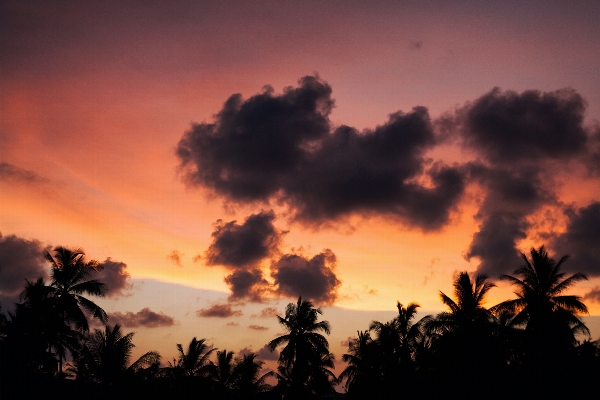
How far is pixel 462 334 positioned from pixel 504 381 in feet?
15.9

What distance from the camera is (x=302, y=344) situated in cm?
5175

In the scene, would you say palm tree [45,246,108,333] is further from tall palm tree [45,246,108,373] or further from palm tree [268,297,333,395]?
palm tree [268,297,333,395]

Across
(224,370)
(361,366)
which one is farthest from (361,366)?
(224,370)

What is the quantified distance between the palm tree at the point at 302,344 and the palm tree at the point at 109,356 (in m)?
15.9

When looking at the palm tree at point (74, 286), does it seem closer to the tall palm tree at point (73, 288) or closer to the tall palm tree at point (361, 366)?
the tall palm tree at point (73, 288)

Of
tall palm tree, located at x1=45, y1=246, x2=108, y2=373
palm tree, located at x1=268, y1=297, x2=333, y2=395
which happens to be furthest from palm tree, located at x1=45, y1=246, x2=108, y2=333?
palm tree, located at x1=268, y1=297, x2=333, y2=395

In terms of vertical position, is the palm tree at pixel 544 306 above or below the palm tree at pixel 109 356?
above

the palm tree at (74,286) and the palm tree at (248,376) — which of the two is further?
Result: the palm tree at (248,376)

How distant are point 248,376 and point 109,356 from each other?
2167 centimetres

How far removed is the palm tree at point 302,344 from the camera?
5150 cm

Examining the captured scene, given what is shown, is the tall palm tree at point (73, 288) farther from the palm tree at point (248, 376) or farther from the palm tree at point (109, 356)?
the palm tree at point (248, 376)

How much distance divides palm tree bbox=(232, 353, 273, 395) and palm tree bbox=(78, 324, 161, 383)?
19533mm

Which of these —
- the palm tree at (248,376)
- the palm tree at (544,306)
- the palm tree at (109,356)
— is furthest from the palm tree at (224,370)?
the palm tree at (544,306)

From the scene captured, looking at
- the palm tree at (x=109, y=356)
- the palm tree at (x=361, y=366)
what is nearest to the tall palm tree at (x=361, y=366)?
the palm tree at (x=361, y=366)
